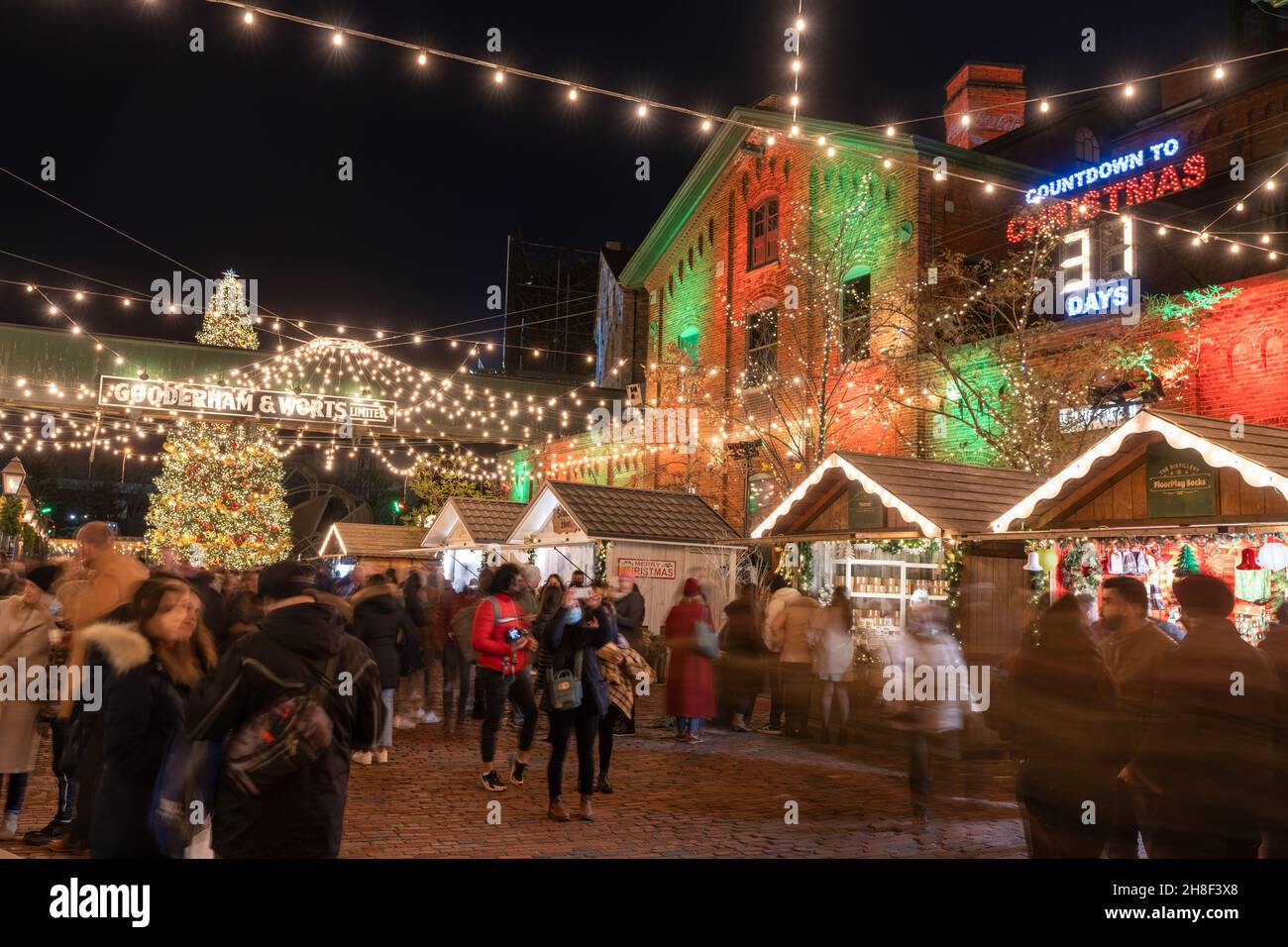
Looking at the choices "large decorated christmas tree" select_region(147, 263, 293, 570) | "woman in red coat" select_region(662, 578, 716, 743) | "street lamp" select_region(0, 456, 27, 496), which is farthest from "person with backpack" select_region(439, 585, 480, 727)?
"large decorated christmas tree" select_region(147, 263, 293, 570)

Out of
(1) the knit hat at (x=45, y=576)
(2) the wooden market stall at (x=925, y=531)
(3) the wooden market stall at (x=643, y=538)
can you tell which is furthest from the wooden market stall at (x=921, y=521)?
(1) the knit hat at (x=45, y=576)

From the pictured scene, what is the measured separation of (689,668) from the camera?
11.4 metres

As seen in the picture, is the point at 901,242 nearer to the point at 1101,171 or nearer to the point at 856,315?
the point at 856,315

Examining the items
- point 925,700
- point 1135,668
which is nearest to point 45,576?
point 925,700

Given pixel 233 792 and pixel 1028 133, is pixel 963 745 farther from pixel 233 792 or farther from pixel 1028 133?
pixel 1028 133

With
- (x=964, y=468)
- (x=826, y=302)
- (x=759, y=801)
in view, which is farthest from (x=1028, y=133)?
(x=759, y=801)

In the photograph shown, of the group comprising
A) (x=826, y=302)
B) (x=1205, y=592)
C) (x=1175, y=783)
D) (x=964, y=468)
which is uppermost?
(x=826, y=302)

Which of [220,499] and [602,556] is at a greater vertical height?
[220,499]

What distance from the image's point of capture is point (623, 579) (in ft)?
41.8

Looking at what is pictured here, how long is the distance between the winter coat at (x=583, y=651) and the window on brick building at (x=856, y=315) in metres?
13.4

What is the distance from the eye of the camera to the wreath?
461 inches

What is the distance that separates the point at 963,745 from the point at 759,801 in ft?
10.4

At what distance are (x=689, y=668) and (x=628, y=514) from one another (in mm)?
6935

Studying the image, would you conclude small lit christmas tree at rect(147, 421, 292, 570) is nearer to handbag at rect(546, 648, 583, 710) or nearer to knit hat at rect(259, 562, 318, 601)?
handbag at rect(546, 648, 583, 710)
